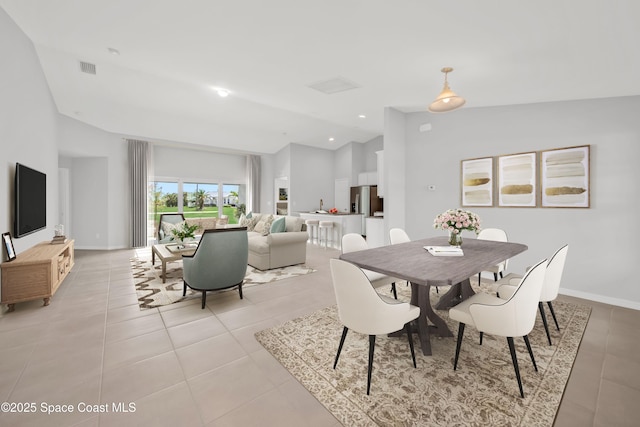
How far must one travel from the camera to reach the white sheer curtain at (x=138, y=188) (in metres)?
6.75

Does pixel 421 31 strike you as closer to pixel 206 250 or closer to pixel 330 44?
pixel 330 44

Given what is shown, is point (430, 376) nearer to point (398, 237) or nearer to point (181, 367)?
point (181, 367)

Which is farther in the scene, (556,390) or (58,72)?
(58,72)

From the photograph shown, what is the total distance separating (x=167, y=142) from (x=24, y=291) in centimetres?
510

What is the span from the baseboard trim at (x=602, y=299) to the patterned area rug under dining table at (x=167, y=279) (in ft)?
12.0

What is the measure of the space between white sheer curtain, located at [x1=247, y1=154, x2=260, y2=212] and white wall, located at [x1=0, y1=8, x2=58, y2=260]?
4940 millimetres

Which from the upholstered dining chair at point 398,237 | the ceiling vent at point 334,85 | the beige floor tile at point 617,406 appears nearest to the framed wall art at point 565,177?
the upholstered dining chair at point 398,237

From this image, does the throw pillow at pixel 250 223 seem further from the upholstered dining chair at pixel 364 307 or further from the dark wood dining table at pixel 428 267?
the upholstered dining chair at pixel 364 307

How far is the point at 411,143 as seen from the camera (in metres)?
5.07

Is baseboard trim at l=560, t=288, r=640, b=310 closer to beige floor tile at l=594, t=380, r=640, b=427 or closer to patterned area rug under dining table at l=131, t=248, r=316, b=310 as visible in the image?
beige floor tile at l=594, t=380, r=640, b=427

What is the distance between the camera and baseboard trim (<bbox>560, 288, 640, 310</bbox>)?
10.3 ft

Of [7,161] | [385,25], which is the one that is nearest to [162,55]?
[7,161]

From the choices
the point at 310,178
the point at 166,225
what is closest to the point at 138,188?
the point at 166,225

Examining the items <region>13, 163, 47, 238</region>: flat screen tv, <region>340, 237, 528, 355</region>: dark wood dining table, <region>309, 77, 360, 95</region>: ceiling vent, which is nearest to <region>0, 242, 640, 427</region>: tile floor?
<region>340, 237, 528, 355</region>: dark wood dining table
